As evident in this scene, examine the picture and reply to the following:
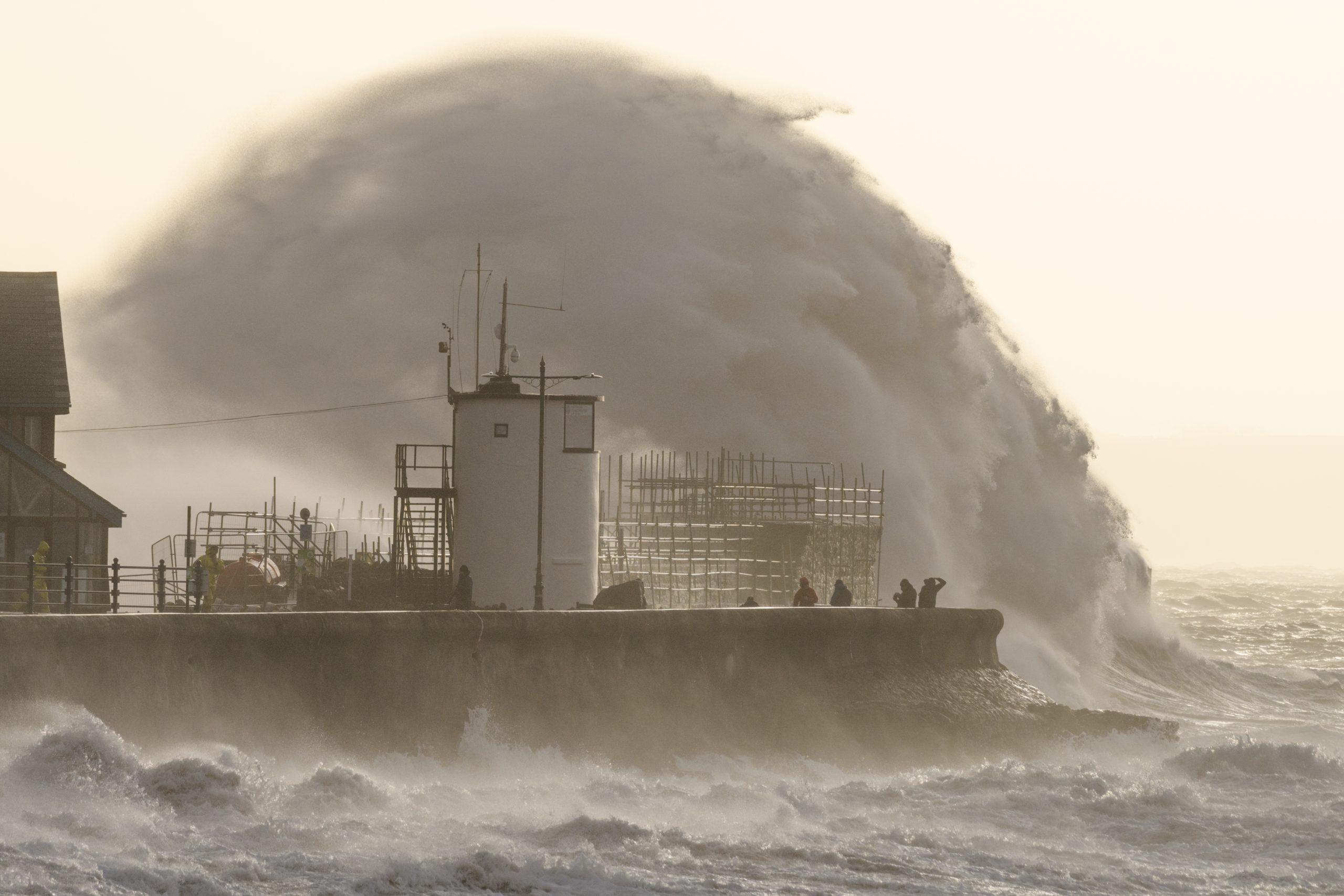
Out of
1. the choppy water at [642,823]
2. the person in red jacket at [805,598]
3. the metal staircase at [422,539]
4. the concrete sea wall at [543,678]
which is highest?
the metal staircase at [422,539]

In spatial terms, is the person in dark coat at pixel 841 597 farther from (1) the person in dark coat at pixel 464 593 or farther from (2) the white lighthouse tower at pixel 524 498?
(1) the person in dark coat at pixel 464 593

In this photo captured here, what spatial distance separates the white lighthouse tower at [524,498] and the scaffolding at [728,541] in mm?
5436

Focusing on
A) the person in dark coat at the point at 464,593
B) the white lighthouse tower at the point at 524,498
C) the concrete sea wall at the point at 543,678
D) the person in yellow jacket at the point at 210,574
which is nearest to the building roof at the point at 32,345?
the person in yellow jacket at the point at 210,574

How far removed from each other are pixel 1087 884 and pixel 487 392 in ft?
36.0

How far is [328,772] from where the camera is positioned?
14922 millimetres

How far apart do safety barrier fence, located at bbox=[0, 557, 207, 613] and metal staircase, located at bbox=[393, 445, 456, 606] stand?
9.63ft

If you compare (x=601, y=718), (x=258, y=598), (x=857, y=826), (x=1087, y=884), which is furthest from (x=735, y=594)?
(x=1087, y=884)

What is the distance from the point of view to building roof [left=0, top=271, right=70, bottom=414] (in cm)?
2780

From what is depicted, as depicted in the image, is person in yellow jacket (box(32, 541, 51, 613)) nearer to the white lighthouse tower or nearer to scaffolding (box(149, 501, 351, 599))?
scaffolding (box(149, 501, 351, 599))

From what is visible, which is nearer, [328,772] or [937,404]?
[328,772]

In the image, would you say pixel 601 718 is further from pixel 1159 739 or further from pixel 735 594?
pixel 735 594

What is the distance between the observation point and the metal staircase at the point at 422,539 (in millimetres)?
23500

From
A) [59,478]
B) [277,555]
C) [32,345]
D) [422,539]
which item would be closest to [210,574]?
[422,539]

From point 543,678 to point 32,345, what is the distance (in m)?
14.1
